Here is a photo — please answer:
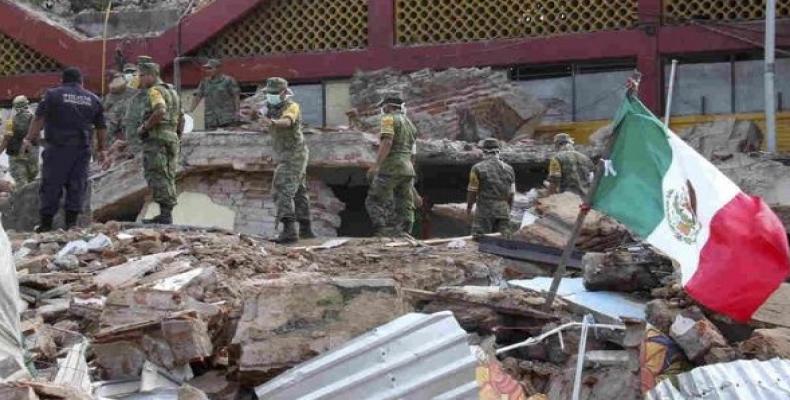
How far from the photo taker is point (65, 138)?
11156 millimetres

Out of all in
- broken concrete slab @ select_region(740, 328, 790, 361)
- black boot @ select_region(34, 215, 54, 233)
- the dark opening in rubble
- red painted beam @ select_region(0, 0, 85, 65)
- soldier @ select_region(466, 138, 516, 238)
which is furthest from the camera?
red painted beam @ select_region(0, 0, 85, 65)

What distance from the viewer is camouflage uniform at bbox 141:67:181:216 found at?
11562 millimetres

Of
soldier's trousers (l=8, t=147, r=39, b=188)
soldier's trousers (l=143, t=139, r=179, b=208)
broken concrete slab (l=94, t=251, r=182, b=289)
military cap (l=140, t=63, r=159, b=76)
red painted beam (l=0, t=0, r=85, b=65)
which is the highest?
red painted beam (l=0, t=0, r=85, b=65)

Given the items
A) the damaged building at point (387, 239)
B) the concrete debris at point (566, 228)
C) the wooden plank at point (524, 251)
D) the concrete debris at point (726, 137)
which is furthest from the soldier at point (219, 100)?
the wooden plank at point (524, 251)

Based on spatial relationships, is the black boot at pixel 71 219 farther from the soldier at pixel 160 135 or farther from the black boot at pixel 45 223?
the soldier at pixel 160 135

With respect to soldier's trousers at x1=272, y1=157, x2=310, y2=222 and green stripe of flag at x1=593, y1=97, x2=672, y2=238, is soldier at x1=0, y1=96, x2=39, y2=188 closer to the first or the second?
soldier's trousers at x1=272, y1=157, x2=310, y2=222

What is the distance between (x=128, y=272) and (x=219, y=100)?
809cm

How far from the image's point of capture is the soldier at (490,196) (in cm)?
1259

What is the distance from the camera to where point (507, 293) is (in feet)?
24.0

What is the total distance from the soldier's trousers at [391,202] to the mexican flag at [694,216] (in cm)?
504

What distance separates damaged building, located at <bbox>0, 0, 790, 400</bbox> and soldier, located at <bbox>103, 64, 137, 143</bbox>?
0.85m

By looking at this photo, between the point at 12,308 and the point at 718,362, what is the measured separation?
10.6ft

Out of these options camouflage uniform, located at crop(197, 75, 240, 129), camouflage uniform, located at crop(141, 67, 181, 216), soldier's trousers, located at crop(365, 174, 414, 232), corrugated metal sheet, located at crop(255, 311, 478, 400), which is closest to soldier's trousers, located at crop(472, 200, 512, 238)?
soldier's trousers, located at crop(365, 174, 414, 232)

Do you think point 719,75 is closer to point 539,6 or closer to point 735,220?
point 539,6
